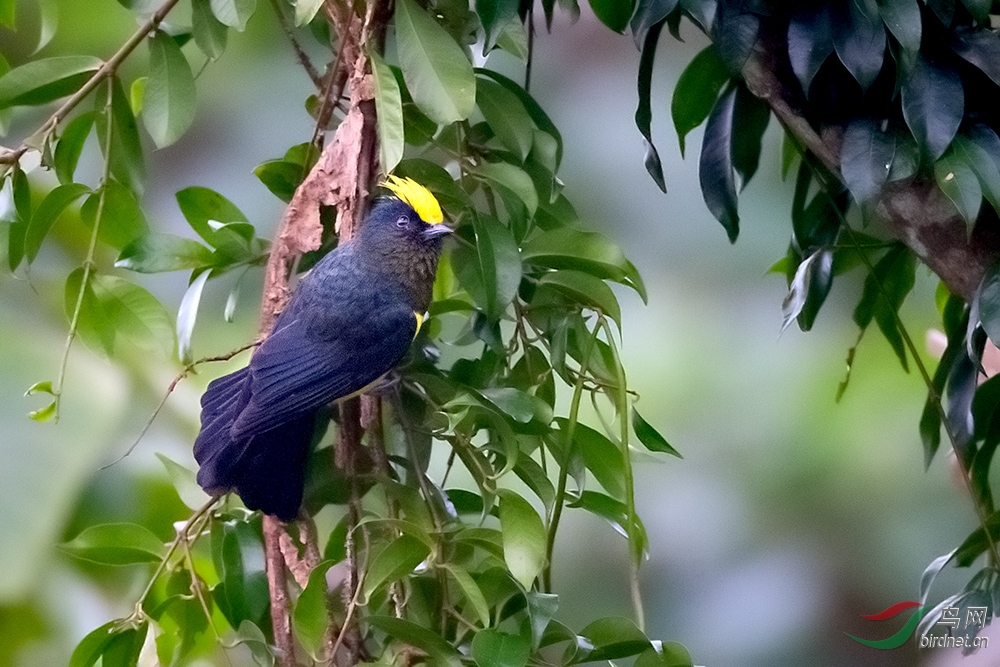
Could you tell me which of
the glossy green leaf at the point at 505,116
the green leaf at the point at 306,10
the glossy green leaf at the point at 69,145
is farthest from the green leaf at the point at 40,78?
the glossy green leaf at the point at 505,116

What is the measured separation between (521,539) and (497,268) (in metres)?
0.23

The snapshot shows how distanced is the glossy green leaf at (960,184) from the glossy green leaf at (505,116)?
0.36 m

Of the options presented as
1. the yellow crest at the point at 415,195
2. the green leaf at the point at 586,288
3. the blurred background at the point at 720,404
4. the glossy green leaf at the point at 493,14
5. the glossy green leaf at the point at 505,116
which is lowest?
the blurred background at the point at 720,404

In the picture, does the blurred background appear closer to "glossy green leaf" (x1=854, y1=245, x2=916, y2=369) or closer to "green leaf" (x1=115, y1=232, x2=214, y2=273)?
"glossy green leaf" (x1=854, y1=245, x2=916, y2=369)

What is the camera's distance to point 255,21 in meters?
1.92

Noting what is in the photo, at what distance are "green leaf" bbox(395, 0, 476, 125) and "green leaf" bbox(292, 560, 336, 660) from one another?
0.39 meters

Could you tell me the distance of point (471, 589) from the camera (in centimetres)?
81

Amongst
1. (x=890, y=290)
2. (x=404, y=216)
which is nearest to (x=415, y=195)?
(x=404, y=216)

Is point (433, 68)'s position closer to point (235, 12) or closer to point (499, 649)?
point (235, 12)

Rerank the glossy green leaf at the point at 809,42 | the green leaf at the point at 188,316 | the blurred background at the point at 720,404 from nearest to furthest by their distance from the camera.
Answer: the glossy green leaf at the point at 809,42, the green leaf at the point at 188,316, the blurred background at the point at 720,404

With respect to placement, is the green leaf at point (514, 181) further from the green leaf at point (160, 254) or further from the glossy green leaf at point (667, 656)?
the glossy green leaf at point (667, 656)

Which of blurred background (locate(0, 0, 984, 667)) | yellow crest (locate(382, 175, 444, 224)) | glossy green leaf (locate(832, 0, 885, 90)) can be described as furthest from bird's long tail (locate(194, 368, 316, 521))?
blurred background (locate(0, 0, 984, 667))

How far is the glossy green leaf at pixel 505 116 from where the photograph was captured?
0.92 m

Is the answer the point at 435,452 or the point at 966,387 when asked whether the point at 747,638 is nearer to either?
the point at 435,452
